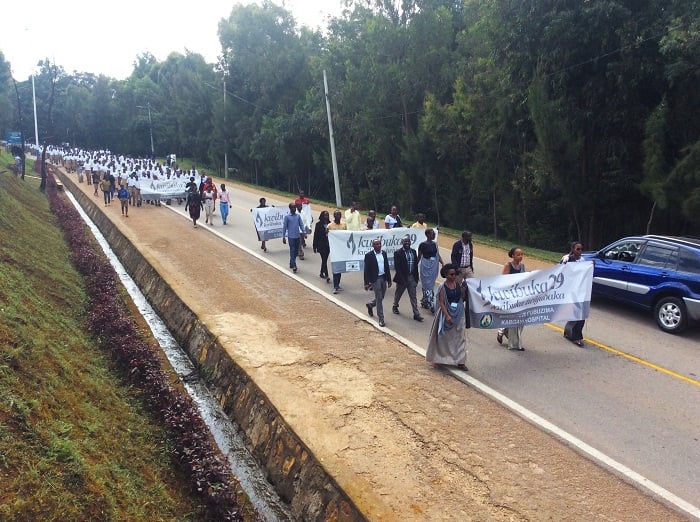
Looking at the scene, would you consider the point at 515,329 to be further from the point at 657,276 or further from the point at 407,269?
the point at 657,276

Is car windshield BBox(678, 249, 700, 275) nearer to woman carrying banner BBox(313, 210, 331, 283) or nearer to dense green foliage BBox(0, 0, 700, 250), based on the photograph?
dense green foliage BBox(0, 0, 700, 250)

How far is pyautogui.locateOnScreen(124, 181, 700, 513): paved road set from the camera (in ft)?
20.7

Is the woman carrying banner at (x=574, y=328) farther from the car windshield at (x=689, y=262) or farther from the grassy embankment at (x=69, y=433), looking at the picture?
the grassy embankment at (x=69, y=433)

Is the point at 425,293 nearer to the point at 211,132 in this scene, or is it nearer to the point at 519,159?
the point at 519,159

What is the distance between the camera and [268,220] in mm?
17062

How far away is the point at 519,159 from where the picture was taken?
2388 cm

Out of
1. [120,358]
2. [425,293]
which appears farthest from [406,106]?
[120,358]

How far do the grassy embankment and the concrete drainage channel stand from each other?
95 centimetres

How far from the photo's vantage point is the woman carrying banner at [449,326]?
8.35 meters

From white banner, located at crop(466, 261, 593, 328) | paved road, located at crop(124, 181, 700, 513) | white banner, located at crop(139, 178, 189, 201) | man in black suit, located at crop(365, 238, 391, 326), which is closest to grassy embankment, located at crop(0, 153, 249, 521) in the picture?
man in black suit, located at crop(365, 238, 391, 326)

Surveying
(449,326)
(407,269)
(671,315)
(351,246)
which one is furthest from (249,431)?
(671,315)

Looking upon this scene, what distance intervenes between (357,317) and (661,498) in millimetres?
6358

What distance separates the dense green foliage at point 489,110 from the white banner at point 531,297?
793cm

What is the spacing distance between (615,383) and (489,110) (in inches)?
724
